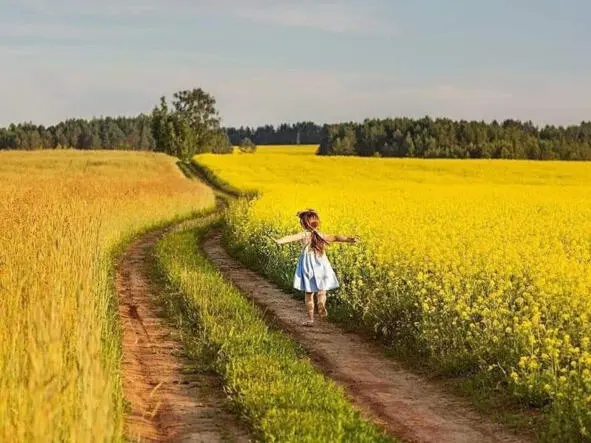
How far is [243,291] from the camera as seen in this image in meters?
15.9

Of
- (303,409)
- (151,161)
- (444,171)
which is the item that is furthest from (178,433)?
(151,161)

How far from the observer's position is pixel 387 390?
371 inches

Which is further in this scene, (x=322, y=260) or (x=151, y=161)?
(x=151, y=161)

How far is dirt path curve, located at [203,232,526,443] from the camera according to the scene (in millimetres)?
7918

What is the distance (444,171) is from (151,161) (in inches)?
1077

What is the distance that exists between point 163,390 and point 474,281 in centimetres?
480

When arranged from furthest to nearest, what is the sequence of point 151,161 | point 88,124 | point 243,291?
1. point 88,124
2. point 151,161
3. point 243,291

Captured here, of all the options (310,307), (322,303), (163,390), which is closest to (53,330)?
(163,390)

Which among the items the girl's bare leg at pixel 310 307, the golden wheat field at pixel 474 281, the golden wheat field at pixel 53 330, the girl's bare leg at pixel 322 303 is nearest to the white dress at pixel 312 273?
the girl's bare leg at pixel 310 307

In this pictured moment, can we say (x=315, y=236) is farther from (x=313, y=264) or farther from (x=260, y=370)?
(x=260, y=370)

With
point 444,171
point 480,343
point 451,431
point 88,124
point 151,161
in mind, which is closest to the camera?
point 451,431

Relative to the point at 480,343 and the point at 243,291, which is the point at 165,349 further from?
the point at 243,291

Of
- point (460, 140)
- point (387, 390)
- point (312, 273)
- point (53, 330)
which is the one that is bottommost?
point (387, 390)

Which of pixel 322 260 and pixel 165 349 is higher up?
pixel 322 260
